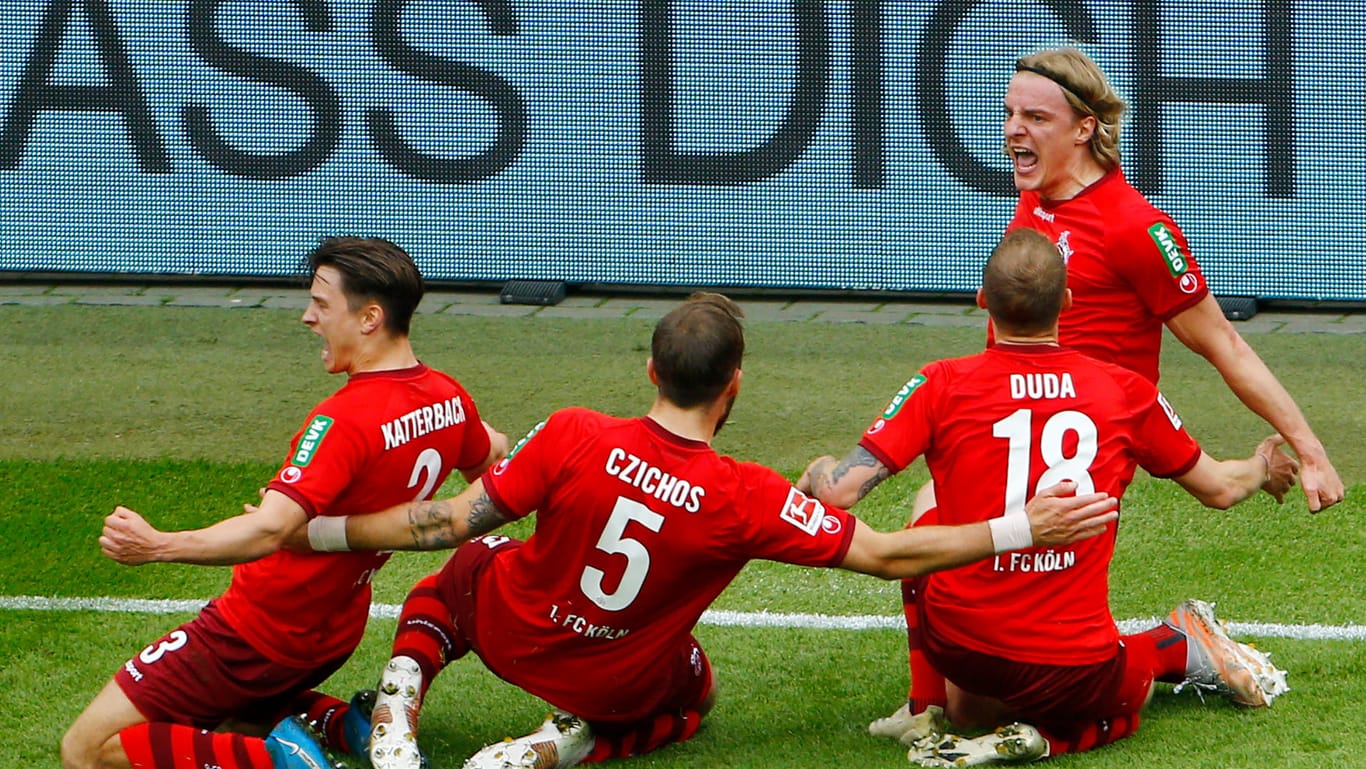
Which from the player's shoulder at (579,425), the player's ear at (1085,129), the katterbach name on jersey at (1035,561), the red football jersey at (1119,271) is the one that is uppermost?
the player's ear at (1085,129)

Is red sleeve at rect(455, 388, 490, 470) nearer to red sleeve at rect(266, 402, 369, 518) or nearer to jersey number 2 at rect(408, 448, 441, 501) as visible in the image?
jersey number 2 at rect(408, 448, 441, 501)

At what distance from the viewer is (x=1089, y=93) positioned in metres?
5.06

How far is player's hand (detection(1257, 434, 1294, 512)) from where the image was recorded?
4.75 metres

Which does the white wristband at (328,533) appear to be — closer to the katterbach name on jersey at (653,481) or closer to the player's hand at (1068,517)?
the katterbach name on jersey at (653,481)

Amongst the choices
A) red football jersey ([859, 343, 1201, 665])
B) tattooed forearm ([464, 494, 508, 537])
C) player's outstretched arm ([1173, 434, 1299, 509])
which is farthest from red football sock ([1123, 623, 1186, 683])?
tattooed forearm ([464, 494, 508, 537])

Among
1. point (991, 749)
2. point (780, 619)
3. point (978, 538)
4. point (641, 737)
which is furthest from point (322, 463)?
point (780, 619)

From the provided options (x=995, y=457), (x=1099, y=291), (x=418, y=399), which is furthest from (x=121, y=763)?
(x=1099, y=291)

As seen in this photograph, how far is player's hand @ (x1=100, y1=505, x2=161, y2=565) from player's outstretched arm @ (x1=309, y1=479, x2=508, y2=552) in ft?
1.51

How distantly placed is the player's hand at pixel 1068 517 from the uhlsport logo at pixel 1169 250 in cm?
99

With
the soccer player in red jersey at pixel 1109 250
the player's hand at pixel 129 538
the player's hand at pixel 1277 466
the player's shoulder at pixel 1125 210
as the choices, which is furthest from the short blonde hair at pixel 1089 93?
the player's hand at pixel 129 538

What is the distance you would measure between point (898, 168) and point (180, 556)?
7296mm

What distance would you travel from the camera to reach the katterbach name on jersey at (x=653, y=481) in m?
4.17

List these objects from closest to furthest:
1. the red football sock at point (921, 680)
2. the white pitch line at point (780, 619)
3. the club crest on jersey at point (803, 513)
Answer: the club crest on jersey at point (803, 513) → the red football sock at point (921, 680) → the white pitch line at point (780, 619)

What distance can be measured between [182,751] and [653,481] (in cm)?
139
